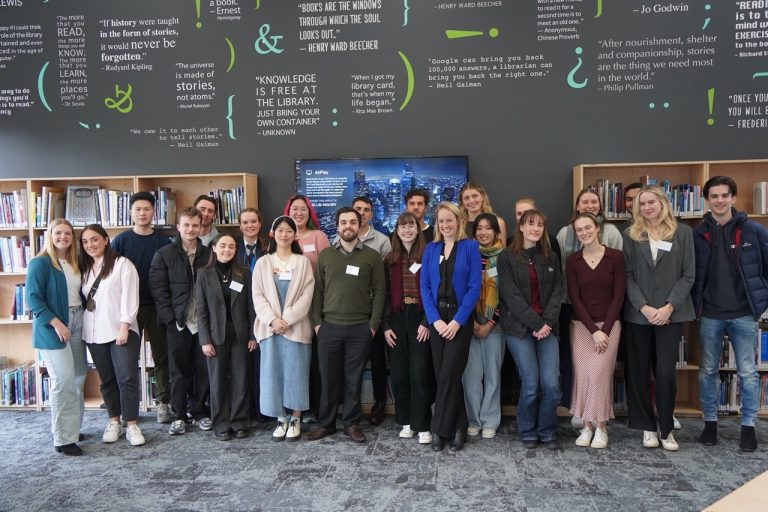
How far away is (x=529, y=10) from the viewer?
482 centimetres

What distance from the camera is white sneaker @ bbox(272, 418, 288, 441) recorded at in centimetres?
400

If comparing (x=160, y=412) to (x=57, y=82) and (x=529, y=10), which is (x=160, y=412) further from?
(x=529, y=10)

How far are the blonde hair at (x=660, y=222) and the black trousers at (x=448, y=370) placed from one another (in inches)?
51.4

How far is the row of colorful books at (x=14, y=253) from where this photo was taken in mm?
4910

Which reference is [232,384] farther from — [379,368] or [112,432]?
[379,368]

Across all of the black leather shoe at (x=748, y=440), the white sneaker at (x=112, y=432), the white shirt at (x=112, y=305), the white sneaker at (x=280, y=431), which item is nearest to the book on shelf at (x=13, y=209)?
the white shirt at (x=112, y=305)

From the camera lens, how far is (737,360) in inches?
152

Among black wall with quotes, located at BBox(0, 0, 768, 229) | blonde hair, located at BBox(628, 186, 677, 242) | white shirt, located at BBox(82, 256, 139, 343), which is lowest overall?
white shirt, located at BBox(82, 256, 139, 343)

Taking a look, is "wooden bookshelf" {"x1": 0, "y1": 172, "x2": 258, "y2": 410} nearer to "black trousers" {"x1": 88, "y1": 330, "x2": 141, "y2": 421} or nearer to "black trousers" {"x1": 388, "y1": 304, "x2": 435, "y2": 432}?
"black trousers" {"x1": 88, "y1": 330, "x2": 141, "y2": 421}

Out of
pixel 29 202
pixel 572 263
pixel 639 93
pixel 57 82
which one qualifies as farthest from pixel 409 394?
pixel 57 82

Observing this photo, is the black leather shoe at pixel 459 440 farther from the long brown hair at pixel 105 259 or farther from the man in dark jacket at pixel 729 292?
the long brown hair at pixel 105 259

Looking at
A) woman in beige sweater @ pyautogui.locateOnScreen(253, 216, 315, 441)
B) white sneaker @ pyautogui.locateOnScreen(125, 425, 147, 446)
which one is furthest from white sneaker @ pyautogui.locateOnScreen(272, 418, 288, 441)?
white sneaker @ pyautogui.locateOnScreen(125, 425, 147, 446)

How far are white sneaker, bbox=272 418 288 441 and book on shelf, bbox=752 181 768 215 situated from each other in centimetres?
418

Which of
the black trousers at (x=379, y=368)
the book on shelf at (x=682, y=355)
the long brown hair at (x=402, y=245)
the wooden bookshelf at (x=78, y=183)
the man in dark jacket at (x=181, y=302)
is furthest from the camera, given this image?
the wooden bookshelf at (x=78, y=183)
